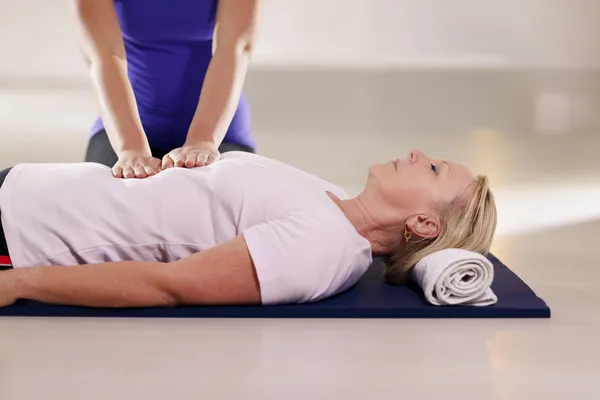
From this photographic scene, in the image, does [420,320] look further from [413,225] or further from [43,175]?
[43,175]

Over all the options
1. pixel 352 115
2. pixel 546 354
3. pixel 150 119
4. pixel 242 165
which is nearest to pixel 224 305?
pixel 242 165

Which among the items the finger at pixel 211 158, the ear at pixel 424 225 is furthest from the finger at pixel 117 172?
the ear at pixel 424 225

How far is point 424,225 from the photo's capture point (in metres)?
2.50

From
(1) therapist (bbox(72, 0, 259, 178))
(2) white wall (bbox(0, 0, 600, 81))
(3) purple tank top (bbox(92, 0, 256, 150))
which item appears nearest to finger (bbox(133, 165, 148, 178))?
(1) therapist (bbox(72, 0, 259, 178))

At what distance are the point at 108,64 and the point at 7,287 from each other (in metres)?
1.08

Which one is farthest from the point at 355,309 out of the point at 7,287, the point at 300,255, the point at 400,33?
the point at 400,33

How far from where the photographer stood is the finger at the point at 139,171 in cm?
254

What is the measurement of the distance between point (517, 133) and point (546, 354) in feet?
12.4

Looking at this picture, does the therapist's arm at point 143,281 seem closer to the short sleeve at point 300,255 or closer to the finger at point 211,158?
the short sleeve at point 300,255

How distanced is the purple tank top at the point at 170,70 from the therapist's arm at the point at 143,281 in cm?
115

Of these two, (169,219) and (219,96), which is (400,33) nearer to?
(219,96)

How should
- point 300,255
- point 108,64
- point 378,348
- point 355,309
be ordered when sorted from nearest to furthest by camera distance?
point 378,348 → point 300,255 → point 355,309 → point 108,64

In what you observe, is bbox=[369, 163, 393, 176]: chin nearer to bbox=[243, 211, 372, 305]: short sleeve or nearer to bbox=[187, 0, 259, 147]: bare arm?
bbox=[243, 211, 372, 305]: short sleeve

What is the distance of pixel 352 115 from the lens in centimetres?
603
